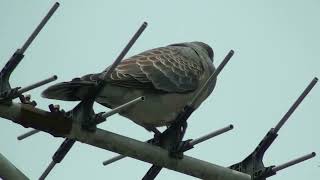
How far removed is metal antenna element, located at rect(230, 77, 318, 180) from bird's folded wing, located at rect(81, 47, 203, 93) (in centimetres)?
135

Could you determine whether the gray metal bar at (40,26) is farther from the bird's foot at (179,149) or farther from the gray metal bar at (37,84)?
the bird's foot at (179,149)

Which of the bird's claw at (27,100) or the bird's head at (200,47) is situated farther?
the bird's head at (200,47)

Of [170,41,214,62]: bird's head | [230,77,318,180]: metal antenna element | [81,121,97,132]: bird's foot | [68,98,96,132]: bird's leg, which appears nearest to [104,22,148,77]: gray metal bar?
[68,98,96,132]: bird's leg

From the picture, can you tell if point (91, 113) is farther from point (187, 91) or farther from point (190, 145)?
point (187, 91)

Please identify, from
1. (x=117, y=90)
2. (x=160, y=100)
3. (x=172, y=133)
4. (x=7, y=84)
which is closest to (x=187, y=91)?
Result: (x=160, y=100)

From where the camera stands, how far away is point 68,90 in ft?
15.3

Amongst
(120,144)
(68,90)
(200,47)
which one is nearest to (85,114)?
(120,144)

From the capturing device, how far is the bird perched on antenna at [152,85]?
4719 mm

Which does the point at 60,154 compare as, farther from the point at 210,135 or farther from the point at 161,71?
the point at 161,71

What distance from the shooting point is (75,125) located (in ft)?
12.3

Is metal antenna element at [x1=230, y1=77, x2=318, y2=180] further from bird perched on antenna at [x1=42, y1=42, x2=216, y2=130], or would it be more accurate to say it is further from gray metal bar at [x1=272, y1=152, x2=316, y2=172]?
bird perched on antenna at [x1=42, y1=42, x2=216, y2=130]

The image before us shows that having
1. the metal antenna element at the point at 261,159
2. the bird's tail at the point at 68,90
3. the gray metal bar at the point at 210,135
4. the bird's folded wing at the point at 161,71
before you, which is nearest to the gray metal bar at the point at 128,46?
the bird's tail at the point at 68,90

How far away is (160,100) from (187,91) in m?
0.51

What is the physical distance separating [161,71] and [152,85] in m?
0.36
